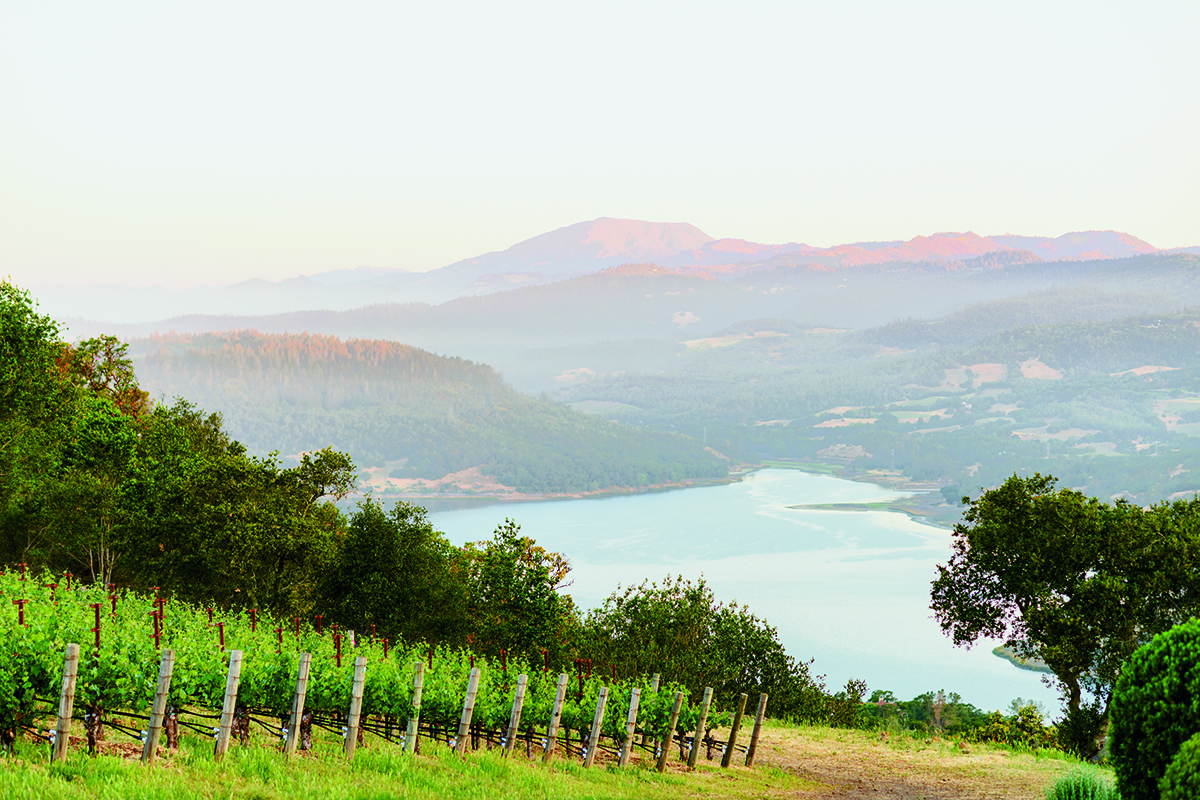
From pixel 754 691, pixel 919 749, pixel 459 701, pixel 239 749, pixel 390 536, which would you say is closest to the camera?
pixel 239 749

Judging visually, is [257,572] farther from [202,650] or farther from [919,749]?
[919,749]

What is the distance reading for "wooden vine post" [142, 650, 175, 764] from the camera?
10758mm

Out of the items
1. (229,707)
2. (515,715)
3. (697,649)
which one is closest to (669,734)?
(515,715)

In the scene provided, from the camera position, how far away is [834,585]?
146 metres

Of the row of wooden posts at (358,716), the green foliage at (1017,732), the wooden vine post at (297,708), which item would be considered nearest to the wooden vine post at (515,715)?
the row of wooden posts at (358,716)

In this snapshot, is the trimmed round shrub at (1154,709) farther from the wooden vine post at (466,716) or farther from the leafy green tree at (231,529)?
the leafy green tree at (231,529)

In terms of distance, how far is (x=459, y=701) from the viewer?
610 inches

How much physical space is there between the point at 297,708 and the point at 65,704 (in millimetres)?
3191

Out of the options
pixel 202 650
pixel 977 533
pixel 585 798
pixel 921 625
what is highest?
pixel 977 533

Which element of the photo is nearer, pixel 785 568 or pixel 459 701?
pixel 459 701

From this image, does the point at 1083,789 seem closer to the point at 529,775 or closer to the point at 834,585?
the point at 529,775

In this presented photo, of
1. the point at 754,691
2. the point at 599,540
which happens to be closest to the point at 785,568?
the point at 599,540

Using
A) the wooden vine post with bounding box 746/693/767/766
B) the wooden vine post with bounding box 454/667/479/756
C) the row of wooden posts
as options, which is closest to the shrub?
the wooden vine post with bounding box 746/693/767/766

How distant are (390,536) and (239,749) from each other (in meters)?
19.4
